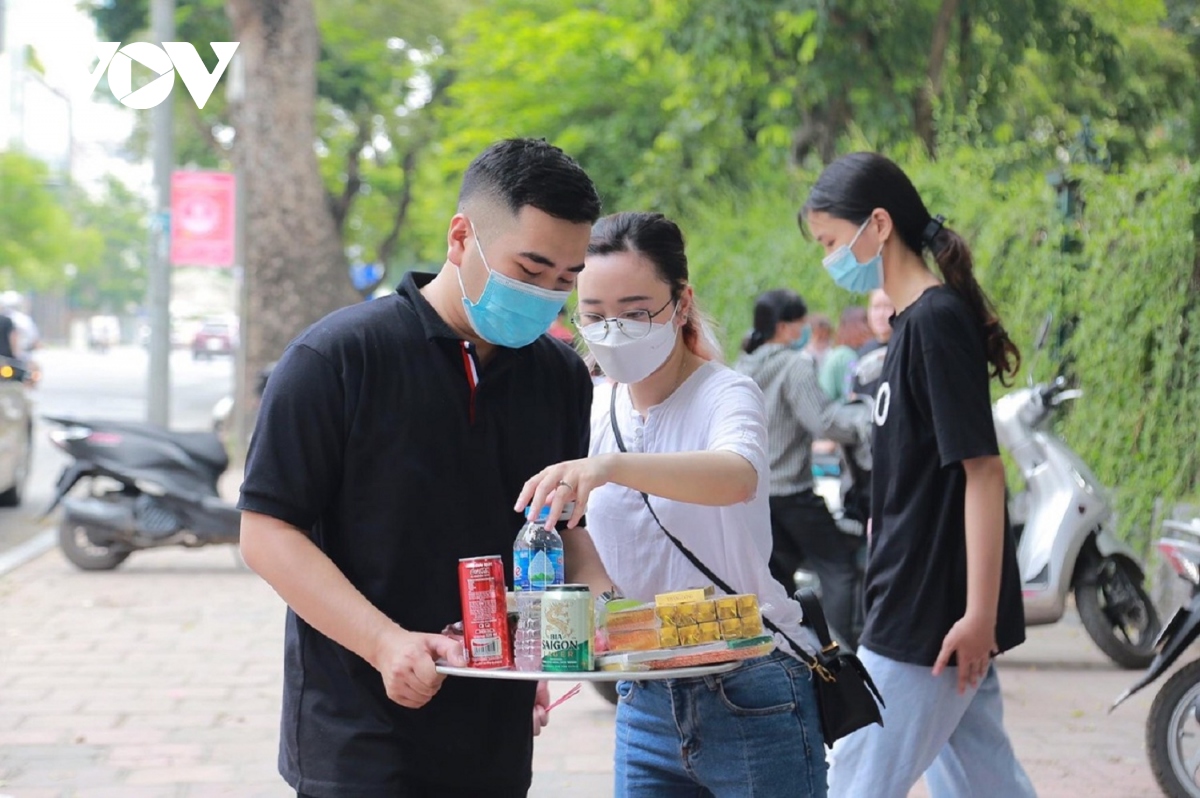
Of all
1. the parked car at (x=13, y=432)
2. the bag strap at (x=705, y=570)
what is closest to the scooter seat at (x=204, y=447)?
the parked car at (x=13, y=432)

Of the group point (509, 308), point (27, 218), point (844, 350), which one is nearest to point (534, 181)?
point (509, 308)

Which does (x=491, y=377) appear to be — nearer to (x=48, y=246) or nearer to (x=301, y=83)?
(x=301, y=83)

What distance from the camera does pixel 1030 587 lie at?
26.1ft

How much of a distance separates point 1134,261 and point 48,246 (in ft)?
223

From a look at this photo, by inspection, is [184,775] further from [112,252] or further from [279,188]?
[112,252]

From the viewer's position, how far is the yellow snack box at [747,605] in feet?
8.70

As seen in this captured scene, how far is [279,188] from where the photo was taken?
20281 mm

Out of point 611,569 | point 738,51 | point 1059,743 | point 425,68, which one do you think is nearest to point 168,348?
point 738,51

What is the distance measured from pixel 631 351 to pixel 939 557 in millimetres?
1032

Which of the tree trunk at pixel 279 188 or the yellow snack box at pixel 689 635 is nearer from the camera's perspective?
the yellow snack box at pixel 689 635

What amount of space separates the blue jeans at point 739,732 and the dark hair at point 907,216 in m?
1.11

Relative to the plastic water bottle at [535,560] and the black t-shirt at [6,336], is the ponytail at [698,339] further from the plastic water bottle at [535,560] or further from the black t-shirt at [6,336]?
the black t-shirt at [6,336]

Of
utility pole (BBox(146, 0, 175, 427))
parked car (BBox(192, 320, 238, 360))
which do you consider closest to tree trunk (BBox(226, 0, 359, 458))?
utility pole (BBox(146, 0, 175, 427))

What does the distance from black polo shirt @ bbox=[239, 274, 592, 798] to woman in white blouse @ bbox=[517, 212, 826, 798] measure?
341 millimetres
